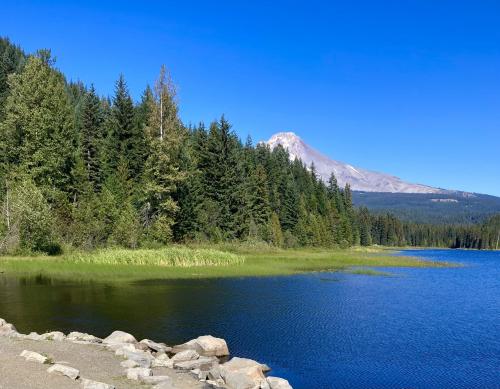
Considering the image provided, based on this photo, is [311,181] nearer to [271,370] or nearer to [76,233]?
[76,233]

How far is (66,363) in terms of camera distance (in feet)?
52.7

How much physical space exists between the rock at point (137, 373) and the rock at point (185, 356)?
3.64m

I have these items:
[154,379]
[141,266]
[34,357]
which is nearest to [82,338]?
[34,357]

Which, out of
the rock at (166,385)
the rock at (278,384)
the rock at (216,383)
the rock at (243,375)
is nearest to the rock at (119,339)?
the rock at (243,375)

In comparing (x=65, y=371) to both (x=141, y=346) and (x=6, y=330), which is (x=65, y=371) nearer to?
(x=141, y=346)

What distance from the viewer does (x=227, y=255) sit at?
2336 inches

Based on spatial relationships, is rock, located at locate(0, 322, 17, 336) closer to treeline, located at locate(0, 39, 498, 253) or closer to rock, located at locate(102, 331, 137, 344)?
rock, located at locate(102, 331, 137, 344)

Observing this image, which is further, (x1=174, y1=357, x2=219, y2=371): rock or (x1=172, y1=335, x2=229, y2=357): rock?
(x1=172, y1=335, x2=229, y2=357): rock

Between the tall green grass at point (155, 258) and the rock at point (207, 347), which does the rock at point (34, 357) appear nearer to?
the rock at point (207, 347)

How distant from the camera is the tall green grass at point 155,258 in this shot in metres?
52.5

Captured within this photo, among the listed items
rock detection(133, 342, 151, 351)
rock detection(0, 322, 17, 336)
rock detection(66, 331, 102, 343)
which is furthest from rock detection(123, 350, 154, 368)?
rock detection(0, 322, 17, 336)

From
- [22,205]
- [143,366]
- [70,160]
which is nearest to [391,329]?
[143,366]

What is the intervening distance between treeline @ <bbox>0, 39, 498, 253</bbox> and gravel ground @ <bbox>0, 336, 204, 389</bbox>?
37.7 metres

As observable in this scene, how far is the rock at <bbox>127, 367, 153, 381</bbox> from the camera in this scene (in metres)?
15.4
